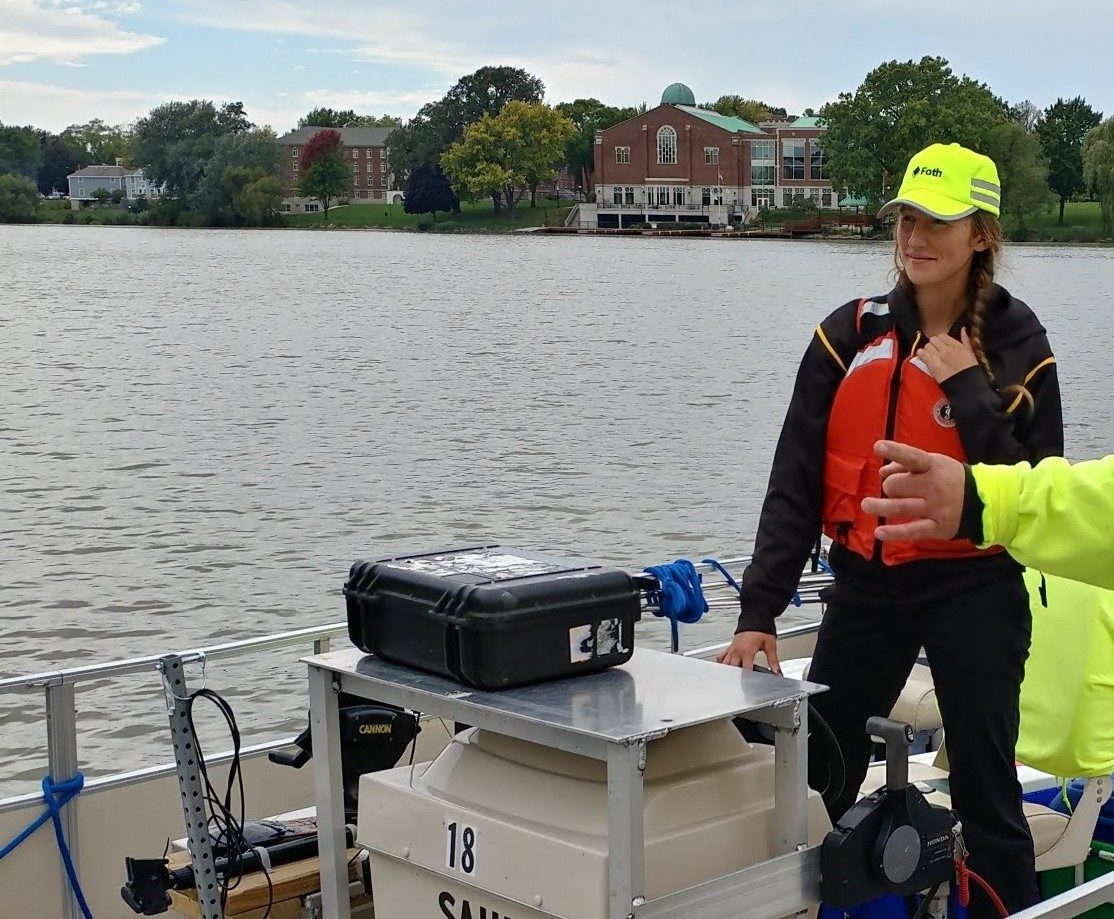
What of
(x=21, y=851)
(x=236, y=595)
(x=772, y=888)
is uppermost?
(x=772, y=888)

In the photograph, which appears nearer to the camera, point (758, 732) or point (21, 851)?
point (758, 732)

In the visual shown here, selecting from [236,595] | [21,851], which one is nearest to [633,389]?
[236,595]

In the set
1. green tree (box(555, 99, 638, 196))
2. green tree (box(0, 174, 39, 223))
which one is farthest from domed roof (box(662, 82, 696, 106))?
green tree (box(0, 174, 39, 223))

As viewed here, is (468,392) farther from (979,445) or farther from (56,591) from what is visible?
(979,445)

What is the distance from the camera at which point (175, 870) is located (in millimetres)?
3961

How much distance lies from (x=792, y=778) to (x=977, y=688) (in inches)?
32.5

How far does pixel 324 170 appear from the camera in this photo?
165500mm

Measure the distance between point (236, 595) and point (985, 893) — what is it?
42.8ft

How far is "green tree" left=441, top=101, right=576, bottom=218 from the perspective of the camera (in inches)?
5453

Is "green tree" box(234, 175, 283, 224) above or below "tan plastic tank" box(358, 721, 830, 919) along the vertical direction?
above

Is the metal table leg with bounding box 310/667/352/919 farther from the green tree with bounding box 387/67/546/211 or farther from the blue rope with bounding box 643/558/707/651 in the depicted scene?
the green tree with bounding box 387/67/546/211

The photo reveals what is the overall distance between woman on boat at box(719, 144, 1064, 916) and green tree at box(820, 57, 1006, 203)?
11057 cm

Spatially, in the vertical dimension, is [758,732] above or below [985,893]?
above

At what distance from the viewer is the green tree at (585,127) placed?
504 feet
